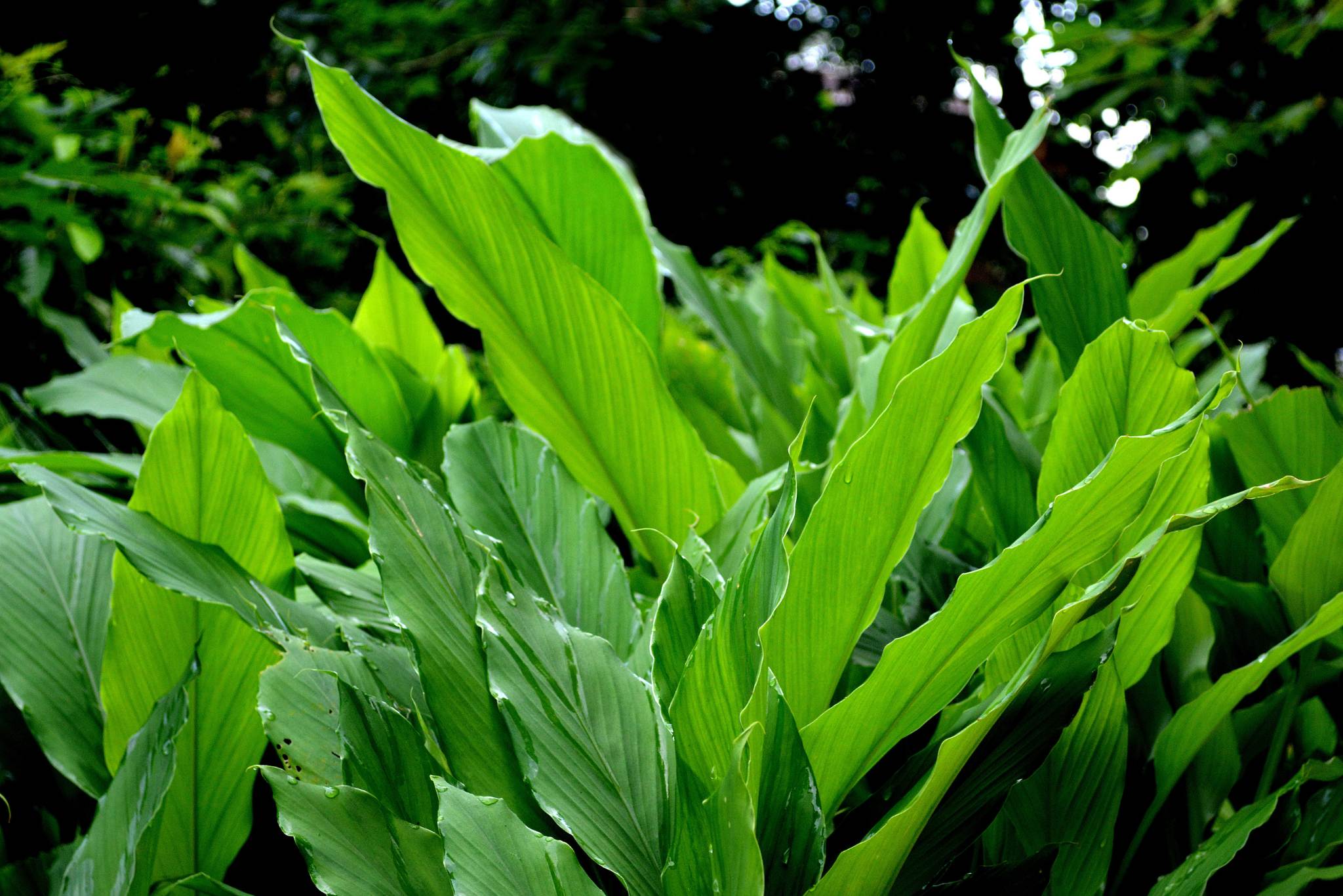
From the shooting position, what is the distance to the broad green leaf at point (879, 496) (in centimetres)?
45

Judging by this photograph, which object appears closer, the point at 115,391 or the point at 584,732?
the point at 584,732

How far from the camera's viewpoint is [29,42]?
228 cm

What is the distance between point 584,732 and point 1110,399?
14.0 inches

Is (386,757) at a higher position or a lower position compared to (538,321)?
lower

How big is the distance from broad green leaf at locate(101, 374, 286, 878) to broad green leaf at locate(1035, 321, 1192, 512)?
1.65 feet

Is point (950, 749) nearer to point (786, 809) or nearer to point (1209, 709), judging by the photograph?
point (786, 809)

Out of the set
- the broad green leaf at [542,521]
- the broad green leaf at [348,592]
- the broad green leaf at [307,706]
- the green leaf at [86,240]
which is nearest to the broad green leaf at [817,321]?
the broad green leaf at [542,521]

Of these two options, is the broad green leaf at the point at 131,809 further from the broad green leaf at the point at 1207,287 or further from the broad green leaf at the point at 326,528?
the broad green leaf at the point at 1207,287

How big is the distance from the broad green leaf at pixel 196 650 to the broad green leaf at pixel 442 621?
125 mm

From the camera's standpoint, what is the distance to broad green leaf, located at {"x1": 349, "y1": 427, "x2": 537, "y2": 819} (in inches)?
19.2

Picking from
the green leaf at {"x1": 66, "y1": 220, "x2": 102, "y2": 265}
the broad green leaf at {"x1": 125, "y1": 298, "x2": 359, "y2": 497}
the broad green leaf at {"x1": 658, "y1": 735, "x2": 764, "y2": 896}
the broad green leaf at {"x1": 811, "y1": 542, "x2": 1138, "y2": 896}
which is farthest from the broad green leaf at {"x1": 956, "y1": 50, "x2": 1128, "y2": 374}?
the green leaf at {"x1": 66, "y1": 220, "x2": 102, "y2": 265}

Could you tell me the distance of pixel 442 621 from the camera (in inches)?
19.9

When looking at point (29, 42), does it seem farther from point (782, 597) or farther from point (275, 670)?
point (782, 597)

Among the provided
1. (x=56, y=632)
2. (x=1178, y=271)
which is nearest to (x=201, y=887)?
(x=56, y=632)
